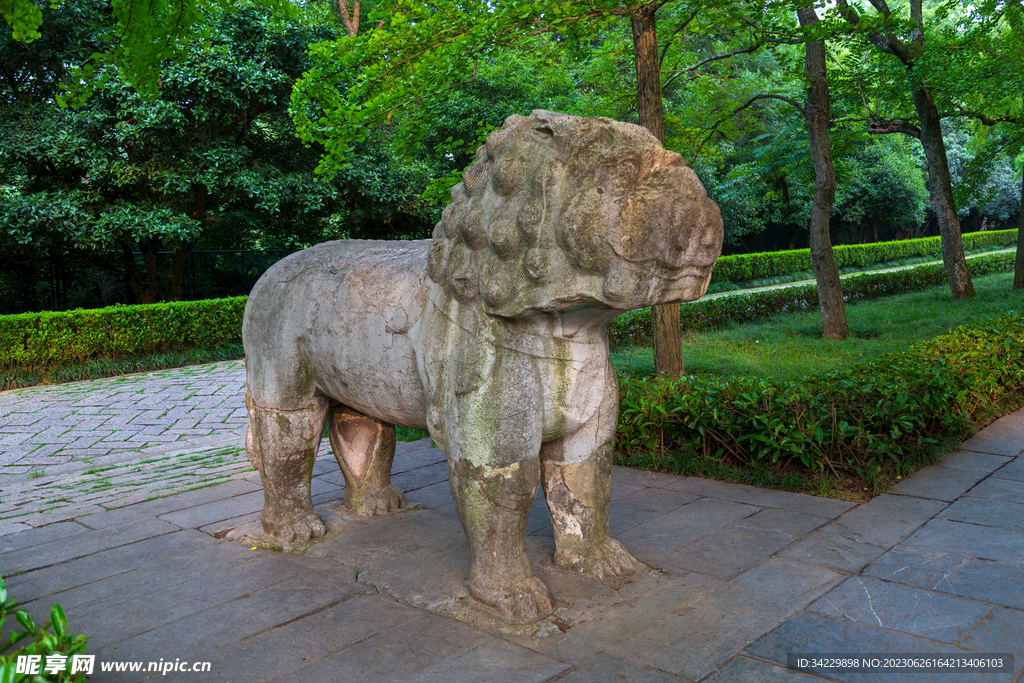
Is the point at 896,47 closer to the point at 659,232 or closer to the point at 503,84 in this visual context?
the point at 503,84

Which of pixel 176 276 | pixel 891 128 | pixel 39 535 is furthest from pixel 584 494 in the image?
pixel 176 276

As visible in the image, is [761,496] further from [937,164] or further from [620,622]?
[937,164]

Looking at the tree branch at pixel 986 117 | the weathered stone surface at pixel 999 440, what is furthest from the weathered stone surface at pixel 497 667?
the tree branch at pixel 986 117

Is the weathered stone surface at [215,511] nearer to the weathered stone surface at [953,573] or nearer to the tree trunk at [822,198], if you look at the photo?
the weathered stone surface at [953,573]

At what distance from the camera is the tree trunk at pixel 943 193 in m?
13.2

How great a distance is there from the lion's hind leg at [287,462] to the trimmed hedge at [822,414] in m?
2.33

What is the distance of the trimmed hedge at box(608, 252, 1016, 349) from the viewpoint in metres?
11.1

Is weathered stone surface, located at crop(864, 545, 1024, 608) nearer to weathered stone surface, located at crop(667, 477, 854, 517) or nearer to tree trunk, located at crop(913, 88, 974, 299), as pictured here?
weathered stone surface, located at crop(667, 477, 854, 517)

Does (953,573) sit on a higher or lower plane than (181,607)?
lower

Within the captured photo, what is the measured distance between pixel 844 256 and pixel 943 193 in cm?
1277

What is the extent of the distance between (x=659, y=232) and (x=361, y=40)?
16.9ft

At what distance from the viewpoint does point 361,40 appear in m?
6.62

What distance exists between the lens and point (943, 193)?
1363 centimetres

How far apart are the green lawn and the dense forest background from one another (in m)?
2.62
